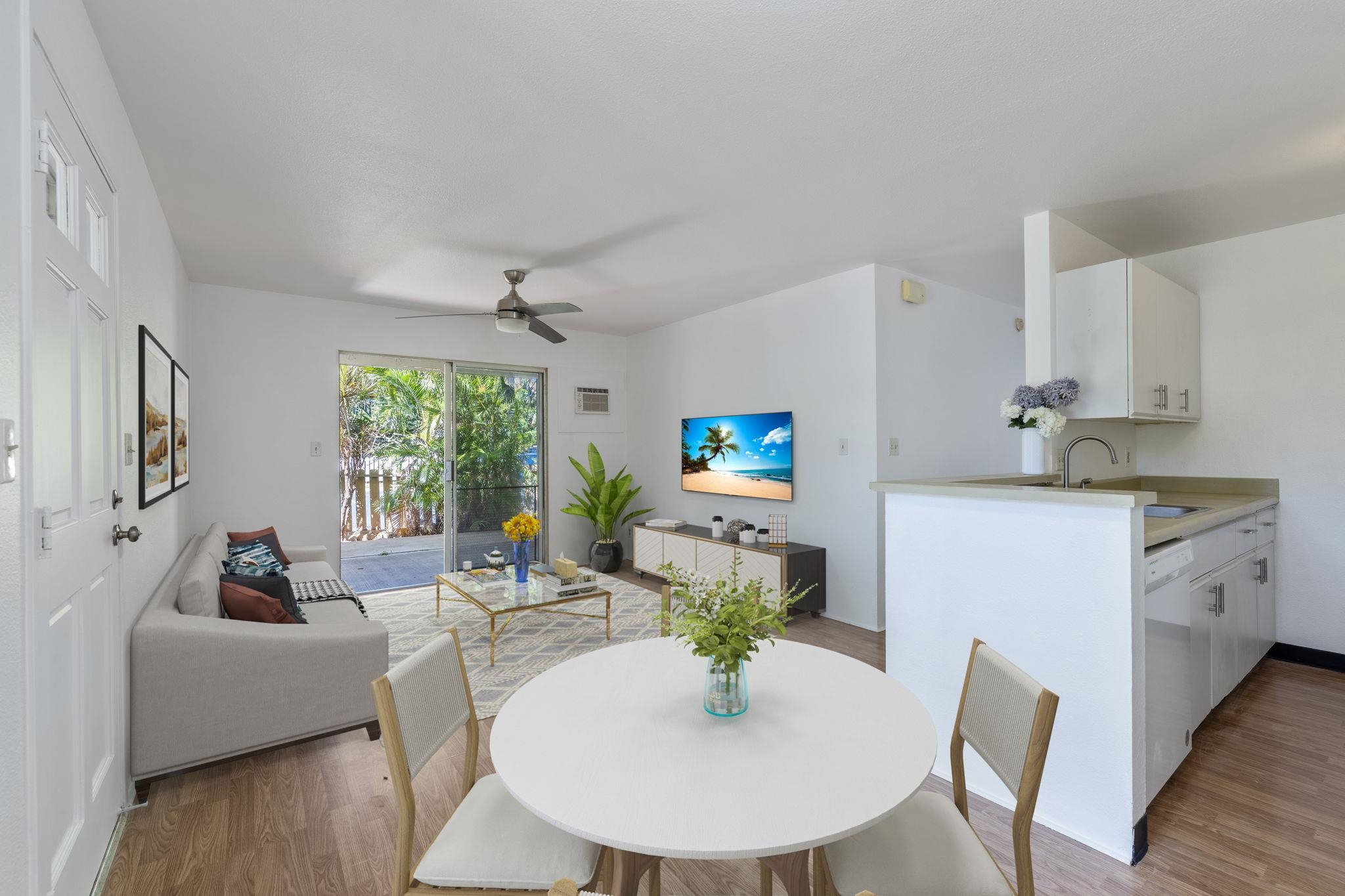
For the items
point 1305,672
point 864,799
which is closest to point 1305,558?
point 1305,672

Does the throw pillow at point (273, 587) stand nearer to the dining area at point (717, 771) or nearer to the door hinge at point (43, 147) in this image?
the dining area at point (717, 771)

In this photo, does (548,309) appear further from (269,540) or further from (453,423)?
(269,540)

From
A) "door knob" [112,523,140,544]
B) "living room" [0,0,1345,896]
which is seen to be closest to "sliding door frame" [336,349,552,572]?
"living room" [0,0,1345,896]

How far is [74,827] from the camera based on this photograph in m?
1.62

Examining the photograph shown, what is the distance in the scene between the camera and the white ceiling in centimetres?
182

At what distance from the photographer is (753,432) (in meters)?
5.19

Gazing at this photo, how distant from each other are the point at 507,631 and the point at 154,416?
2.32 metres

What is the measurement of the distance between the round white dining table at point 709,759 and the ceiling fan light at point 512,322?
2.90 metres

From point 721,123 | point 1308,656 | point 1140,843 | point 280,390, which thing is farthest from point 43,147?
point 1308,656

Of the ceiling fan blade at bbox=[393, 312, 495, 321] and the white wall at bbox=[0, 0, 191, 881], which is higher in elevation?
the ceiling fan blade at bbox=[393, 312, 495, 321]

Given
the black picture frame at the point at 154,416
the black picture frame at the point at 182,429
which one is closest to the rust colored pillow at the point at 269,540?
the black picture frame at the point at 182,429

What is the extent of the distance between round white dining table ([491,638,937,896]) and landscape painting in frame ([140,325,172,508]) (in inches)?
82.8

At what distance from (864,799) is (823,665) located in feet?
1.98

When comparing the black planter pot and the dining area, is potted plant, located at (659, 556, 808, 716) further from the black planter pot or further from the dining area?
the black planter pot
